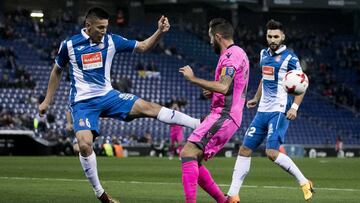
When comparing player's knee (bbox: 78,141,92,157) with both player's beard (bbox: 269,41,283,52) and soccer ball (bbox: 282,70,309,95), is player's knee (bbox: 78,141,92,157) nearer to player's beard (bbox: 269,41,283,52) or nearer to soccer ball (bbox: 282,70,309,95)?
soccer ball (bbox: 282,70,309,95)

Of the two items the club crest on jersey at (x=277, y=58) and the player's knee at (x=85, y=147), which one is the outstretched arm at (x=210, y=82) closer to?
the player's knee at (x=85, y=147)

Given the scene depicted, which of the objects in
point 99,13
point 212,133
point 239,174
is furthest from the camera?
point 239,174

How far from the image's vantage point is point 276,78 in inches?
553

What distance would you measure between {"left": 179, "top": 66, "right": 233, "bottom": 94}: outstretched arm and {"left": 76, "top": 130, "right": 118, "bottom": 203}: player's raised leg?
250cm

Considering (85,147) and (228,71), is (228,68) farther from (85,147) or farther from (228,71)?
(85,147)

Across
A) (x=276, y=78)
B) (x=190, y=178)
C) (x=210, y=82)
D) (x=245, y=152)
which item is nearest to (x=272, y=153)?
(x=245, y=152)

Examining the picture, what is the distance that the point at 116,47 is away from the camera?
12.4 meters

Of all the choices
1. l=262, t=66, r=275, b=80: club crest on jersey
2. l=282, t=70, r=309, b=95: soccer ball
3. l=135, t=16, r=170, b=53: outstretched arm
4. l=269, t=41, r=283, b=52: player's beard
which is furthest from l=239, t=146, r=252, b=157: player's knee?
l=135, t=16, r=170, b=53: outstretched arm

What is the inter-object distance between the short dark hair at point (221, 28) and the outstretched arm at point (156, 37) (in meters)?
1.05

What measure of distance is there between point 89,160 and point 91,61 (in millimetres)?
1352

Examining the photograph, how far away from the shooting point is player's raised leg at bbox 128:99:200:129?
37.8ft

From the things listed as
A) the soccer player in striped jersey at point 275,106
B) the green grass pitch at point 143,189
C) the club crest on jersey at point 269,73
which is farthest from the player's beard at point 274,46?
the green grass pitch at point 143,189

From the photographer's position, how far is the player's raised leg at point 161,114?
1152 centimetres

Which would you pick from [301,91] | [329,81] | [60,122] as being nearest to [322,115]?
[329,81]
